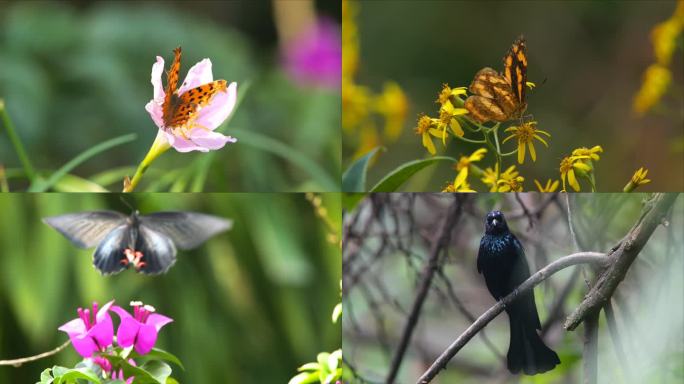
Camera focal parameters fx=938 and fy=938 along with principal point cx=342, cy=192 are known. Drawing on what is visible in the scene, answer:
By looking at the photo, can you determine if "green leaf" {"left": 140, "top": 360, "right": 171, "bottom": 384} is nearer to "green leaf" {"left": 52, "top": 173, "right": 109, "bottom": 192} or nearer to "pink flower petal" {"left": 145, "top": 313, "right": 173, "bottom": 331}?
"pink flower petal" {"left": 145, "top": 313, "right": 173, "bottom": 331}

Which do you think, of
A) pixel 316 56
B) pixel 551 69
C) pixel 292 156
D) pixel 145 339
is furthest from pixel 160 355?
pixel 316 56

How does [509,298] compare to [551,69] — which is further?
[551,69]

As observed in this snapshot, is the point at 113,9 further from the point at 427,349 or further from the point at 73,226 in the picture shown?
the point at 427,349

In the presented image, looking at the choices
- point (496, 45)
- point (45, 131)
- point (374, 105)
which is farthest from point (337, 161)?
point (45, 131)

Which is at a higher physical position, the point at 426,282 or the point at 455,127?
the point at 455,127

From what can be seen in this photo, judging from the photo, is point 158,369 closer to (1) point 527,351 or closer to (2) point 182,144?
(2) point 182,144

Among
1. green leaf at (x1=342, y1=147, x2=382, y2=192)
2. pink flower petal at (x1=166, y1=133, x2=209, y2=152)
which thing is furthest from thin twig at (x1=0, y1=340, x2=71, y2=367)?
green leaf at (x1=342, y1=147, x2=382, y2=192)
